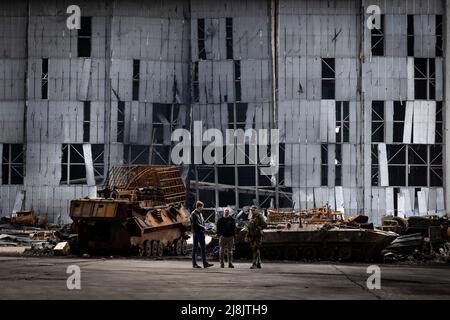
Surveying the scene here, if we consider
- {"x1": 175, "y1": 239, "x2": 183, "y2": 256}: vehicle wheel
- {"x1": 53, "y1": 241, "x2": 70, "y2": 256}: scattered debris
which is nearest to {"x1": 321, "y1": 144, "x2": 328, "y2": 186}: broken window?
{"x1": 175, "y1": 239, "x2": 183, "y2": 256}: vehicle wheel

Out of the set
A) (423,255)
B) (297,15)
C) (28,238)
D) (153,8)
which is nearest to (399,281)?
(423,255)

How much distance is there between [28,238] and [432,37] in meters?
25.7

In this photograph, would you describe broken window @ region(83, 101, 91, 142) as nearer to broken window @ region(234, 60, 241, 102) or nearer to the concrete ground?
broken window @ region(234, 60, 241, 102)

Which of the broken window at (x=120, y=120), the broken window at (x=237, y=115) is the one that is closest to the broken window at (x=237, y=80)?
the broken window at (x=237, y=115)

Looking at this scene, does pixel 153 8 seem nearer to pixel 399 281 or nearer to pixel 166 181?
pixel 166 181

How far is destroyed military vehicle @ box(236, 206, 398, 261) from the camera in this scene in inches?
1067

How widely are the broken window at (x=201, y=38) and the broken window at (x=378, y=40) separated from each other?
33.3 ft

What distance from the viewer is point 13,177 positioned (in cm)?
4444

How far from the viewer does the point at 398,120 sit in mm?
42875

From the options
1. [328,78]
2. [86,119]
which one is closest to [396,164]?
[328,78]

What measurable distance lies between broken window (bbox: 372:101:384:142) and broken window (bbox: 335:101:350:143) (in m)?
1.55

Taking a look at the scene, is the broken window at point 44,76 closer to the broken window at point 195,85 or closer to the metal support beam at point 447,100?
the broken window at point 195,85

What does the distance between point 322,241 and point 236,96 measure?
704 inches

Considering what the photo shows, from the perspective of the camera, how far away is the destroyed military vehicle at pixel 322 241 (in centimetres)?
2709
